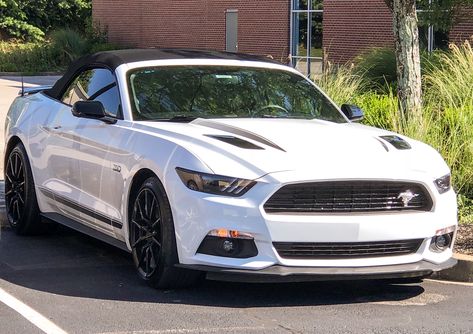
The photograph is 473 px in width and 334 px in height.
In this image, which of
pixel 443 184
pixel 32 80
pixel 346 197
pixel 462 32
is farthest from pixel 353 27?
pixel 346 197

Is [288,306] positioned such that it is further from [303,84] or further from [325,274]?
[303,84]

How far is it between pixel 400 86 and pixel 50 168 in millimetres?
4526

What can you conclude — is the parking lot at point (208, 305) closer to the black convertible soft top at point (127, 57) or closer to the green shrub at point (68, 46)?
the black convertible soft top at point (127, 57)

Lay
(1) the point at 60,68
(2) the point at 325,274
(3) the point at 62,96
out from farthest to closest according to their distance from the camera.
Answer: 1. (1) the point at 60,68
2. (3) the point at 62,96
3. (2) the point at 325,274

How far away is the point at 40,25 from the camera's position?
48250mm

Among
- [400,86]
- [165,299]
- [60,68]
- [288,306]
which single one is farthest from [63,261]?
[60,68]

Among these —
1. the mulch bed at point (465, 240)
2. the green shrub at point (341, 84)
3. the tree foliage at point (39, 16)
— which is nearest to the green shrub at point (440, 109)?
the green shrub at point (341, 84)

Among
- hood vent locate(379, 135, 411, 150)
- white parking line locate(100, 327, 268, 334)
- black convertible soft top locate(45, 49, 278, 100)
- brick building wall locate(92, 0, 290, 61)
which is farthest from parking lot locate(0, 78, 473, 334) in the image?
brick building wall locate(92, 0, 290, 61)

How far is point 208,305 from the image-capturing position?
17.8ft

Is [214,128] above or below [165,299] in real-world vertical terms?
above

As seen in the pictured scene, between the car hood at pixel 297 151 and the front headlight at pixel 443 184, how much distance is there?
0.19 ft

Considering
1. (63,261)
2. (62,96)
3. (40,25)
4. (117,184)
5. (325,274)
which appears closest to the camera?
(325,274)

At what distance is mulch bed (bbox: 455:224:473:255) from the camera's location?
6.73 meters

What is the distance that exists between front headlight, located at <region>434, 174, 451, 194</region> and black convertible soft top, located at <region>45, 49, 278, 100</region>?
2.17 meters
